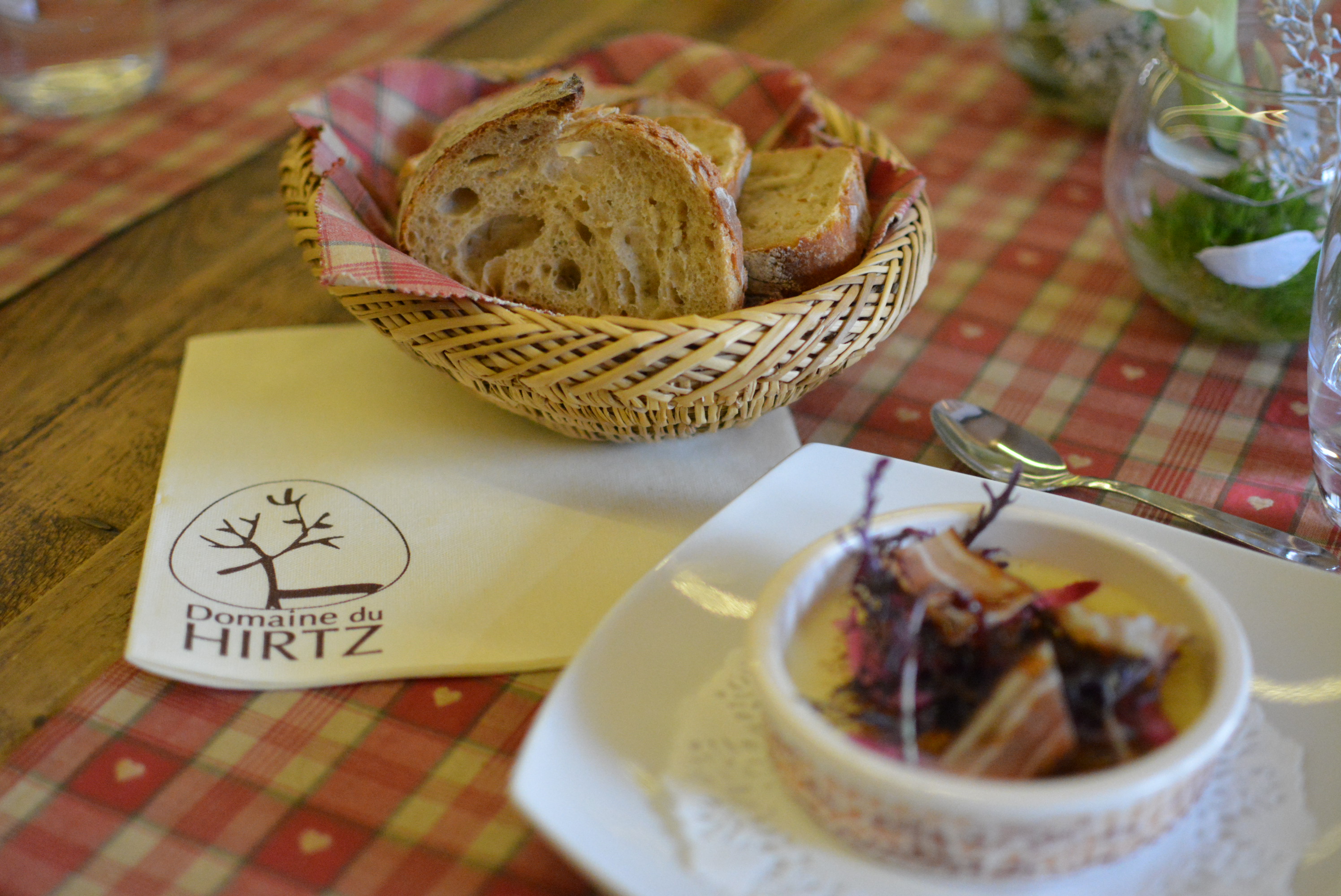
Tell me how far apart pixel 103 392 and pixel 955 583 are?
2.62 feet

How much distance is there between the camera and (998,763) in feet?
1.61

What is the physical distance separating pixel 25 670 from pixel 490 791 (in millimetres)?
338

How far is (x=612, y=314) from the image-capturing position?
0.86 meters

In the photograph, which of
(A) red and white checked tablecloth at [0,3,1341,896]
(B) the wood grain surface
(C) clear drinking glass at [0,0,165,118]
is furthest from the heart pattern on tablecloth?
(C) clear drinking glass at [0,0,165,118]

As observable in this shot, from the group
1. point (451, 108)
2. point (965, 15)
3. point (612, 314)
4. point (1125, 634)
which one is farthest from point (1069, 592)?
point (965, 15)

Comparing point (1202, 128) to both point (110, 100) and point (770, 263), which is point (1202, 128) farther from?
point (110, 100)

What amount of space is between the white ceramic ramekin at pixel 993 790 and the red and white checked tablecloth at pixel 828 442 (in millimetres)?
157

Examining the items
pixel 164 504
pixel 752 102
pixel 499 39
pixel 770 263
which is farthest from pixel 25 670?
pixel 499 39

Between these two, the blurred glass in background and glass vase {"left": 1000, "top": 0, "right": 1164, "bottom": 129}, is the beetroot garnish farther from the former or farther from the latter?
the blurred glass in background

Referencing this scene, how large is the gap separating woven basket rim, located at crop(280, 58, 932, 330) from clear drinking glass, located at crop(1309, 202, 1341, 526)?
0.29m

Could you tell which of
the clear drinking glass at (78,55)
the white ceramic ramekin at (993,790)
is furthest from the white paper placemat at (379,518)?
the clear drinking glass at (78,55)

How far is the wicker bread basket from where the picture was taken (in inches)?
28.0

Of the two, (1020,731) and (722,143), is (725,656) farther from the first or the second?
(722,143)

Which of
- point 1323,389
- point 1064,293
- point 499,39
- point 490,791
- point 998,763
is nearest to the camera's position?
point 998,763
